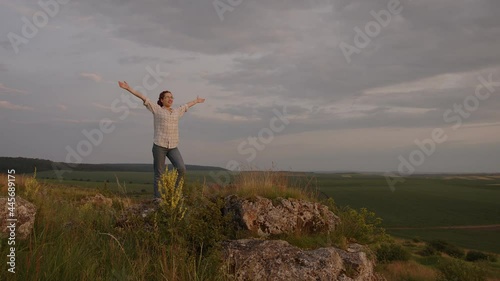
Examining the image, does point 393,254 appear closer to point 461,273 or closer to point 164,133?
point 461,273

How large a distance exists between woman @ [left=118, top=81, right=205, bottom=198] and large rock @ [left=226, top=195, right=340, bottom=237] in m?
1.99

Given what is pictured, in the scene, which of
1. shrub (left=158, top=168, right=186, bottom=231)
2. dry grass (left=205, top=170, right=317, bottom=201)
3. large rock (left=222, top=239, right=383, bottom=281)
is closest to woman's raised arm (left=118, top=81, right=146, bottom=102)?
dry grass (left=205, top=170, right=317, bottom=201)

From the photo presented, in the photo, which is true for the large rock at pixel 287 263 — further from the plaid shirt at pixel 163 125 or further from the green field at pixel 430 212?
the green field at pixel 430 212

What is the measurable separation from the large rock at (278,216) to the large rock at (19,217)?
12.9 ft

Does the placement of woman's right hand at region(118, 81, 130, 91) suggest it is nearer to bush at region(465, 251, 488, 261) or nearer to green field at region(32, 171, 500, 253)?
green field at region(32, 171, 500, 253)

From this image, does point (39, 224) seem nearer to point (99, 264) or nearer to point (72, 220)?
point (72, 220)

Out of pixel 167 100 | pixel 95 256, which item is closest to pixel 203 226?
pixel 95 256

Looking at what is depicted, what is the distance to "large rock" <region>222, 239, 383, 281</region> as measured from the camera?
6.37 metres

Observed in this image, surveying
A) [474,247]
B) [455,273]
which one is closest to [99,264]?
[455,273]

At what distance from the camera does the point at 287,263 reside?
660 cm

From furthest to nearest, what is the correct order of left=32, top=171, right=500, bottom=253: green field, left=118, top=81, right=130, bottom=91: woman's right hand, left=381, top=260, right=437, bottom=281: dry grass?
left=32, top=171, right=500, bottom=253: green field < left=381, top=260, right=437, bottom=281: dry grass < left=118, top=81, right=130, bottom=91: woman's right hand

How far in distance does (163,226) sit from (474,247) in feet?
241

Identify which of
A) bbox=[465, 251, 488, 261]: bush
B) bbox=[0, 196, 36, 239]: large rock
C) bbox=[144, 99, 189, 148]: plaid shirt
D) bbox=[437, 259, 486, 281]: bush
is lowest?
bbox=[465, 251, 488, 261]: bush

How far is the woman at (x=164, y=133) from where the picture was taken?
9.69 metres
